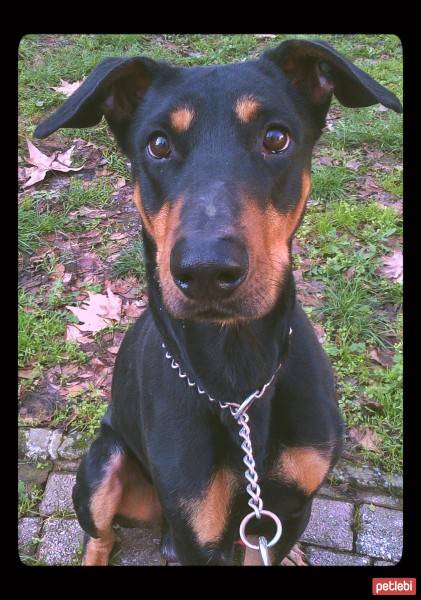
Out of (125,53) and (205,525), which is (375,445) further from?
(125,53)

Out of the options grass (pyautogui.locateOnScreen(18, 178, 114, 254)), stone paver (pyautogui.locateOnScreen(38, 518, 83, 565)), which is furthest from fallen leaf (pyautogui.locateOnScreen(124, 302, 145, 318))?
stone paver (pyautogui.locateOnScreen(38, 518, 83, 565))

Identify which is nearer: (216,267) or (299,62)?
(216,267)

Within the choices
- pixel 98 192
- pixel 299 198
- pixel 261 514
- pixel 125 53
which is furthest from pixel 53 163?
pixel 261 514

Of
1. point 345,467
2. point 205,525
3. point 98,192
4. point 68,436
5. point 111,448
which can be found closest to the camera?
point 205,525

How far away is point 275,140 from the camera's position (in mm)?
2262

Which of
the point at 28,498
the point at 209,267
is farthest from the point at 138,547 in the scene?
the point at 209,267

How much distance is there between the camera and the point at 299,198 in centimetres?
235

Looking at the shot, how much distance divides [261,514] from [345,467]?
1155 millimetres

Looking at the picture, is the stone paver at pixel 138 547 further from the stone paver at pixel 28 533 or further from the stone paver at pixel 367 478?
the stone paver at pixel 367 478

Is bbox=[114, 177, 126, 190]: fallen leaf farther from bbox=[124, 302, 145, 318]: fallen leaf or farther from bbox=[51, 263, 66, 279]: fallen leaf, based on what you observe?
bbox=[124, 302, 145, 318]: fallen leaf

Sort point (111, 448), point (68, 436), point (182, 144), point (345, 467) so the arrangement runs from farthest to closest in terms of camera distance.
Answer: point (68, 436) < point (345, 467) < point (111, 448) < point (182, 144)

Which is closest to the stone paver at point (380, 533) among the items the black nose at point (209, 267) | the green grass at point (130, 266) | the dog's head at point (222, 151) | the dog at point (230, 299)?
the dog at point (230, 299)

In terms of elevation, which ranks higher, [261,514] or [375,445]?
[261,514]

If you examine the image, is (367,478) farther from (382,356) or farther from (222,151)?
(222,151)
